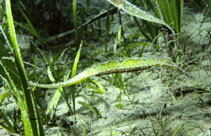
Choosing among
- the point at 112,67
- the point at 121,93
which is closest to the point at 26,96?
the point at 112,67

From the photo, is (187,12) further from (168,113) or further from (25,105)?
(25,105)

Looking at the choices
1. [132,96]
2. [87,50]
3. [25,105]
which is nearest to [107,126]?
[132,96]

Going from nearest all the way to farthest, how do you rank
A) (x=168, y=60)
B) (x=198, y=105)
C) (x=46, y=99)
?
1. (x=168, y=60)
2. (x=198, y=105)
3. (x=46, y=99)

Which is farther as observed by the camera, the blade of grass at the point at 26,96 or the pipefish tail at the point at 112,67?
the pipefish tail at the point at 112,67

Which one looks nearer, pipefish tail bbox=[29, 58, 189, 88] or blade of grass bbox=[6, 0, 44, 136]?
blade of grass bbox=[6, 0, 44, 136]

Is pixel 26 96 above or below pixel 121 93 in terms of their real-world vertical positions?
above

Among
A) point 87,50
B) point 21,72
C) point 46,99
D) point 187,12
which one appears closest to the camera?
point 21,72

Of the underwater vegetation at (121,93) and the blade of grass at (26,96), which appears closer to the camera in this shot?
the blade of grass at (26,96)

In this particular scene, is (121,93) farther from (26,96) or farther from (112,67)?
(26,96)

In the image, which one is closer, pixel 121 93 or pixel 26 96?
pixel 26 96

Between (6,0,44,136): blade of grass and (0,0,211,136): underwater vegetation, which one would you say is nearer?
(6,0,44,136): blade of grass

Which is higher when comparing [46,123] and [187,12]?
[187,12]
